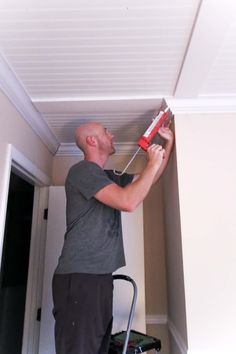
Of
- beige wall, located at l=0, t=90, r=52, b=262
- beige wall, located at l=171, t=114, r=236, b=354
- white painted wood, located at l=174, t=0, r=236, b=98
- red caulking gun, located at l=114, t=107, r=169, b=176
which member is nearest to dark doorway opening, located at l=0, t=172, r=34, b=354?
beige wall, located at l=0, t=90, r=52, b=262

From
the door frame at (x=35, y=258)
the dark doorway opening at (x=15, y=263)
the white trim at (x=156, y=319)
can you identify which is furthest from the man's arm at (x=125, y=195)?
the dark doorway opening at (x=15, y=263)

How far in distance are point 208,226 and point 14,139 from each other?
1.19m

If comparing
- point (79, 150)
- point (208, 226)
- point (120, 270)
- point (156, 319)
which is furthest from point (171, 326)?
point (79, 150)

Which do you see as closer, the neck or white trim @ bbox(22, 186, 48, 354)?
the neck

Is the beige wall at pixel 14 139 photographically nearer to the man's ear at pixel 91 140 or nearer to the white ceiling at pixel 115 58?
the white ceiling at pixel 115 58

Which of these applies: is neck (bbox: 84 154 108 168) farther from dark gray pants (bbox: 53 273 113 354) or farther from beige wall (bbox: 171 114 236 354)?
dark gray pants (bbox: 53 273 113 354)

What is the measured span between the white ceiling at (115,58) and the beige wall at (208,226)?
0.18 meters

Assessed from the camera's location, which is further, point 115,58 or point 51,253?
point 51,253

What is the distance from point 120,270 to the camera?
2.20 m

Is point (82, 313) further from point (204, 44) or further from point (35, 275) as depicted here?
point (204, 44)

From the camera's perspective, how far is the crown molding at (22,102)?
59.2 inches

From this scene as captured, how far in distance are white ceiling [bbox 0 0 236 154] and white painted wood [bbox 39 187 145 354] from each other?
0.68 meters

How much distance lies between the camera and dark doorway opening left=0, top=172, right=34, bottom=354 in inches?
116

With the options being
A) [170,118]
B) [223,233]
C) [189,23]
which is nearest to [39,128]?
[170,118]
